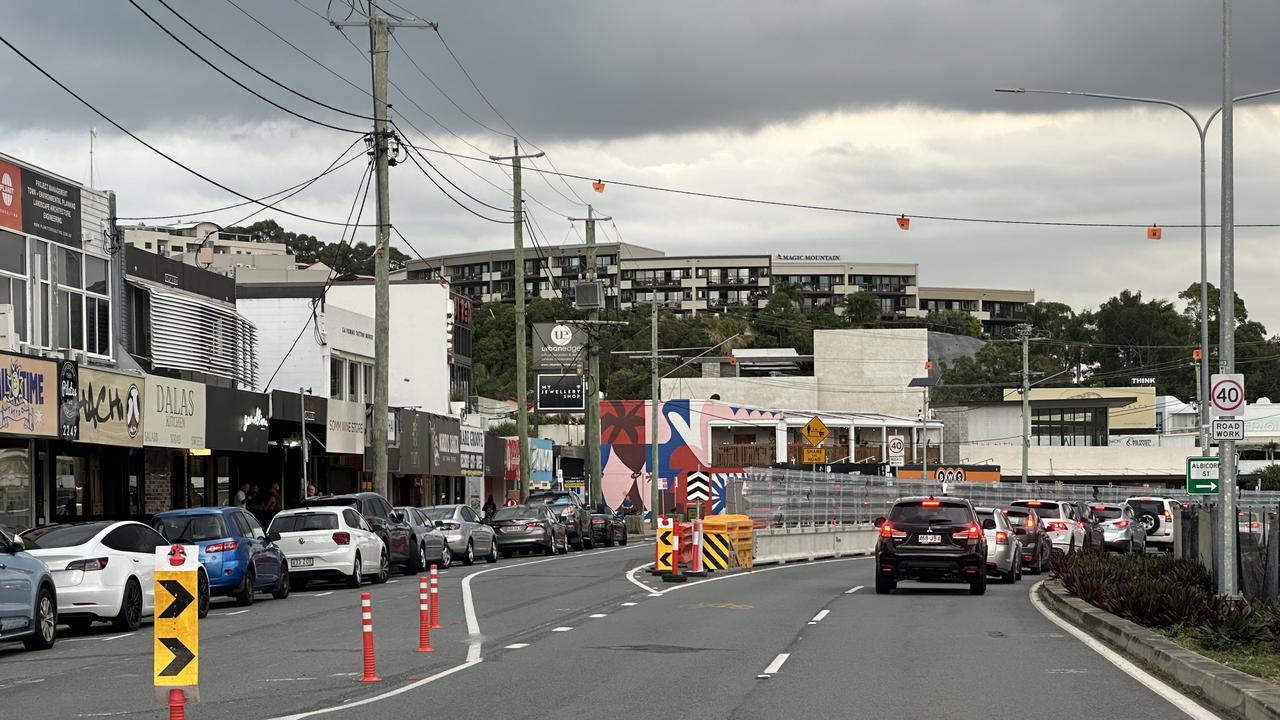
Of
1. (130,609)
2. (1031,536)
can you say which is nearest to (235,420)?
(130,609)

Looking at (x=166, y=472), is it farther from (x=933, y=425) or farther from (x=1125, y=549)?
(x=933, y=425)

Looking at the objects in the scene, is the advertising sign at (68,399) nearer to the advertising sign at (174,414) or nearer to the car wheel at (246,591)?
the advertising sign at (174,414)

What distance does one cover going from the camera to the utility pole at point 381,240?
36.3 metres

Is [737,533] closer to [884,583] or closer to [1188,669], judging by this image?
[884,583]

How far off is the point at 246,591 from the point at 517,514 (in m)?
19.6

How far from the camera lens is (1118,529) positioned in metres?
43.8

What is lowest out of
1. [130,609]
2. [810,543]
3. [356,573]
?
[810,543]

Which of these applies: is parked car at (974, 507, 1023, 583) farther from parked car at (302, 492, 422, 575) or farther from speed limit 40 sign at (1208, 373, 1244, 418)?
parked car at (302, 492, 422, 575)

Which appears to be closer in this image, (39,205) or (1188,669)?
(1188,669)

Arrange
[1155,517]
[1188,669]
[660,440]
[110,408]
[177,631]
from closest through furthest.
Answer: [177,631] < [1188,669] < [110,408] < [1155,517] < [660,440]

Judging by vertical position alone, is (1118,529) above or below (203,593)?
below

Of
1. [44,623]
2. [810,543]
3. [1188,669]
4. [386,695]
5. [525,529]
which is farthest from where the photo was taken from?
[810,543]

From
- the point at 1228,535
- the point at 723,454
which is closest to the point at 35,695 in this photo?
the point at 1228,535

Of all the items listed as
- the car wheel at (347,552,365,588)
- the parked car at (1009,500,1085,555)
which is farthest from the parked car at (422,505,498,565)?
the parked car at (1009,500,1085,555)
